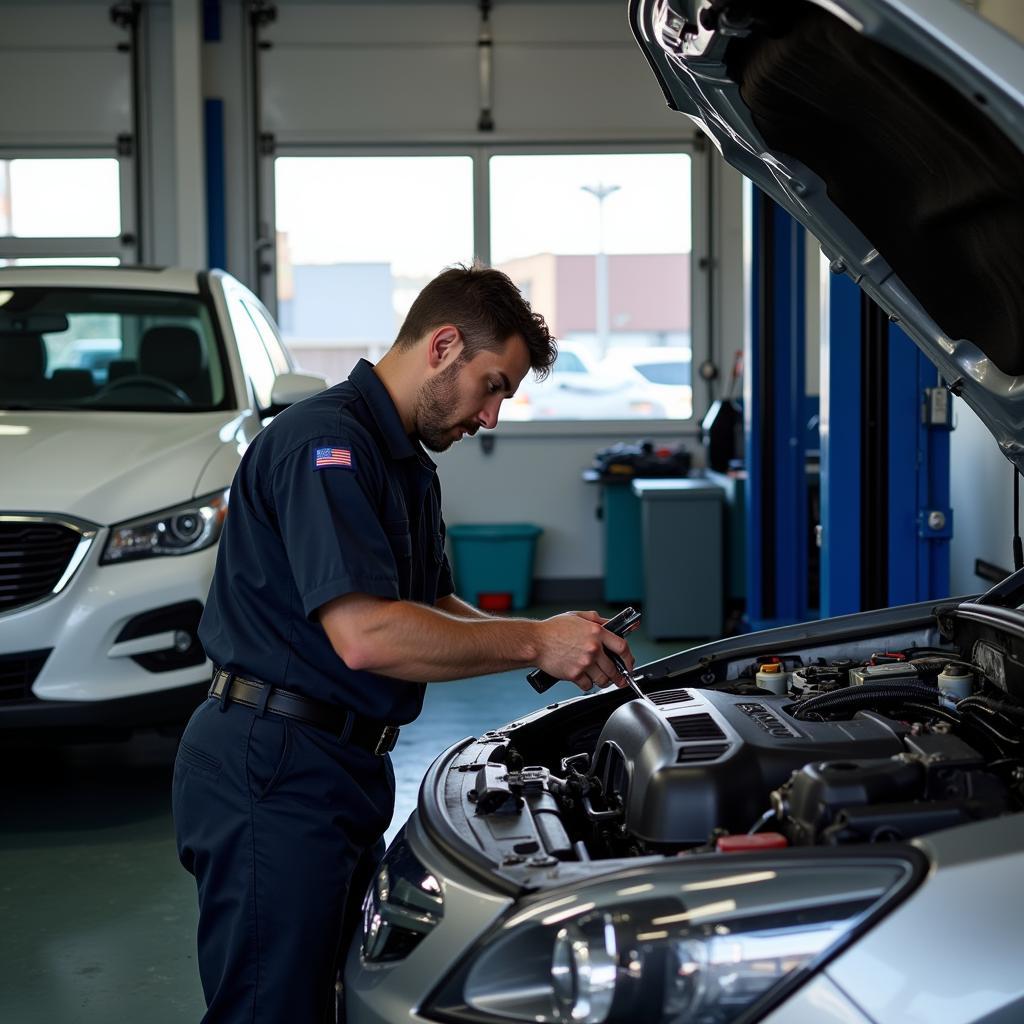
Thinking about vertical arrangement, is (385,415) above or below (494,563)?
above

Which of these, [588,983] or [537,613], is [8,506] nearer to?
[588,983]

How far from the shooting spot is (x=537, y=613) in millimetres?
7840

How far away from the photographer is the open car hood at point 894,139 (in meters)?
1.40

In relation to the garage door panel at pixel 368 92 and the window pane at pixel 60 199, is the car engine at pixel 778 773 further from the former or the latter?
the window pane at pixel 60 199

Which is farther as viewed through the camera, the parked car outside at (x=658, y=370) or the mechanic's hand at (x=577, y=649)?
the parked car outside at (x=658, y=370)

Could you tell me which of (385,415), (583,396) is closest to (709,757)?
(385,415)

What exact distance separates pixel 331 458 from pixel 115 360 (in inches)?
125

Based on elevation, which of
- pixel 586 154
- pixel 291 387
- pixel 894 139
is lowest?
pixel 291 387

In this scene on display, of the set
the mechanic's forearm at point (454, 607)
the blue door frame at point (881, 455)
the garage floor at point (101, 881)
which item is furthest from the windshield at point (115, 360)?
the mechanic's forearm at point (454, 607)

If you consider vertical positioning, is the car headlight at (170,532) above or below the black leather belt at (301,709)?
above

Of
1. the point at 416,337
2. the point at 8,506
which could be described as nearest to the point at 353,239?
the point at 8,506

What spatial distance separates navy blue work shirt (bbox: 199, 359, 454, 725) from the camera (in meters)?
1.84

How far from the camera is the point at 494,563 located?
309 inches

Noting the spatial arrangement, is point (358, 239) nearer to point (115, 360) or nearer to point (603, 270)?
point (603, 270)
